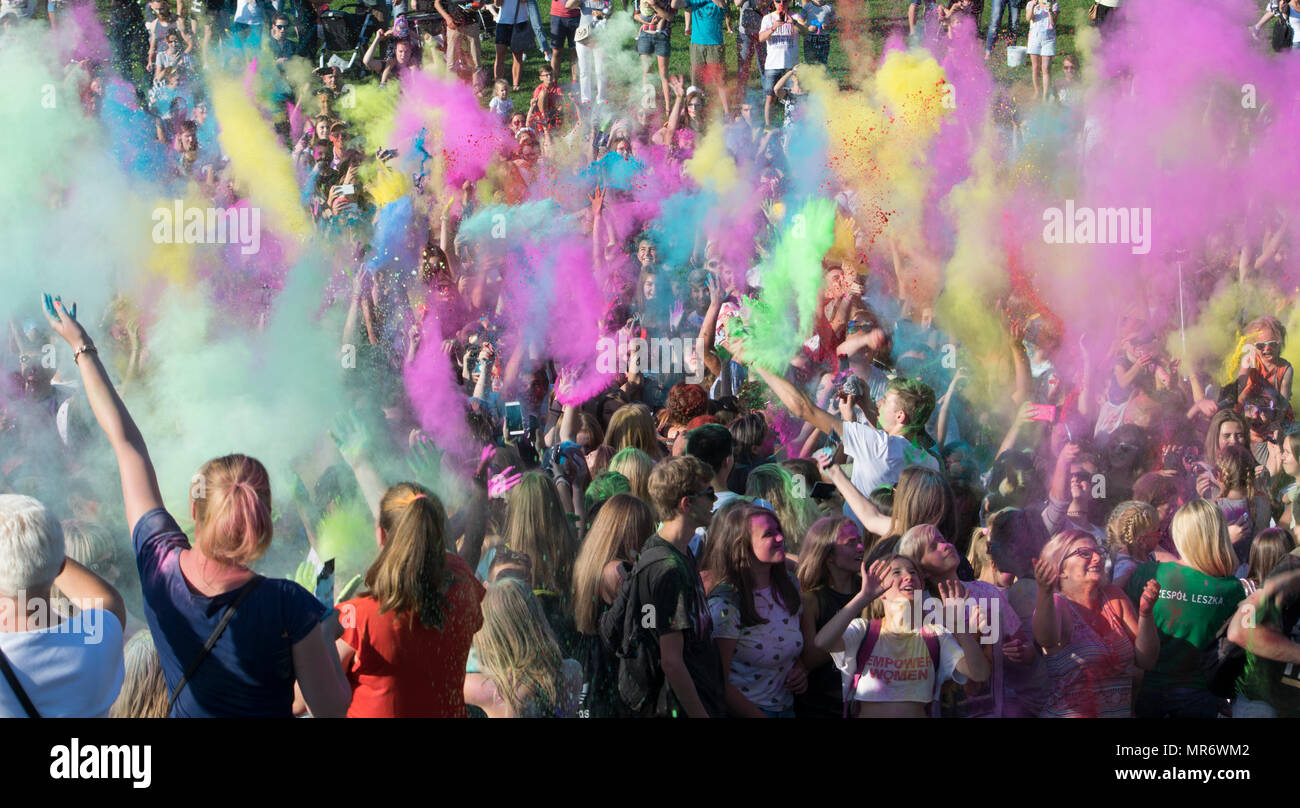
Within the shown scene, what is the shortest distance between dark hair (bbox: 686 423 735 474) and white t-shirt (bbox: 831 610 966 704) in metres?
0.99

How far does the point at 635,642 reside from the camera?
3732 millimetres

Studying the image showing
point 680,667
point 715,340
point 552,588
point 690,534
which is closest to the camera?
point 680,667

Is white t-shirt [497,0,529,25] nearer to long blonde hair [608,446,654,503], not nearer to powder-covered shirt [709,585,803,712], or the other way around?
long blonde hair [608,446,654,503]

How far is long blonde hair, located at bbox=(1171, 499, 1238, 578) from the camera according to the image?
427cm

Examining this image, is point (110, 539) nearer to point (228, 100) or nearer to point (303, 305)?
point (303, 305)

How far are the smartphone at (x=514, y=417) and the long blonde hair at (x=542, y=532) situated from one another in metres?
2.05

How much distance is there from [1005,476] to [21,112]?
4.52m

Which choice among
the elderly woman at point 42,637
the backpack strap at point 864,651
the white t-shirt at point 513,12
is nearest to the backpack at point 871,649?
the backpack strap at point 864,651

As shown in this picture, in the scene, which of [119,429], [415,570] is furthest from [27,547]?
[415,570]

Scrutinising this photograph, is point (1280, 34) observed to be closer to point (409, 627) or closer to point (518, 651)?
point (518, 651)

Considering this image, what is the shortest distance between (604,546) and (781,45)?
18.2ft

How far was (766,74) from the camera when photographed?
8609mm

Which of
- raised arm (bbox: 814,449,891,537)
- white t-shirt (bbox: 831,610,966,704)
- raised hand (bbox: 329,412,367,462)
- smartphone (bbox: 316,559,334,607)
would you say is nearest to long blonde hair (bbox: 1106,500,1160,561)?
raised arm (bbox: 814,449,891,537)
